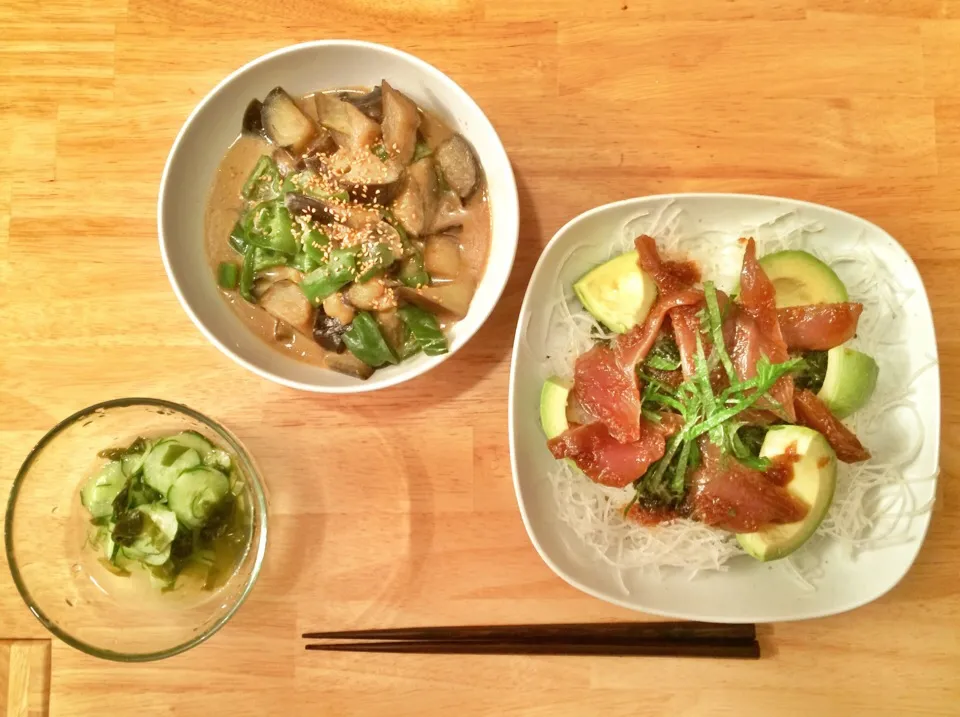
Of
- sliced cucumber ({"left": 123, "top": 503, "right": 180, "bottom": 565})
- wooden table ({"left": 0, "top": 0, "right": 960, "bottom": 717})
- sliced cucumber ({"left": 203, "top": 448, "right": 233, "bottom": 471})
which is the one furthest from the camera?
wooden table ({"left": 0, "top": 0, "right": 960, "bottom": 717})

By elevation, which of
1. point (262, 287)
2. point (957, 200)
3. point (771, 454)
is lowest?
point (771, 454)

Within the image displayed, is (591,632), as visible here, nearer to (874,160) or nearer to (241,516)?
(241,516)

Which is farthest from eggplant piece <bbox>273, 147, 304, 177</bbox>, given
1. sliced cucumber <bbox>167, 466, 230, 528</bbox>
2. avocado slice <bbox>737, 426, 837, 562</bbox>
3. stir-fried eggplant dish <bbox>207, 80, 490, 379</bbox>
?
avocado slice <bbox>737, 426, 837, 562</bbox>

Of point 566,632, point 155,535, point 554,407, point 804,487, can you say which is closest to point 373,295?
point 554,407

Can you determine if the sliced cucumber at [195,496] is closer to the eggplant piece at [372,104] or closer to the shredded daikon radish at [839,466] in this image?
the shredded daikon radish at [839,466]

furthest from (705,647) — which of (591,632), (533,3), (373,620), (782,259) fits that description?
(533,3)

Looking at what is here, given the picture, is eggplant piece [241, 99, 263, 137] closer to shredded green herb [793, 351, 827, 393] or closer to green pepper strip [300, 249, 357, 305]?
green pepper strip [300, 249, 357, 305]

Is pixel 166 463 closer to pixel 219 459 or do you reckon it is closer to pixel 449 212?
pixel 219 459
